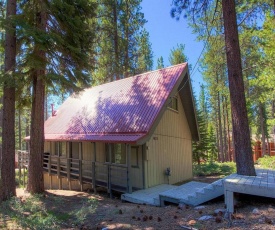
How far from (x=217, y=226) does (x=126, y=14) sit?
18.2 metres

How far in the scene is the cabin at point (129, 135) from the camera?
10.1 m

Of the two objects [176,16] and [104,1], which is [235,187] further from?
[104,1]

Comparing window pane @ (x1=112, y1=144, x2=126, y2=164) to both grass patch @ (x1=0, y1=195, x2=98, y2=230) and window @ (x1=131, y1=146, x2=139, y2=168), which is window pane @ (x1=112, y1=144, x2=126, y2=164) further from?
grass patch @ (x1=0, y1=195, x2=98, y2=230)

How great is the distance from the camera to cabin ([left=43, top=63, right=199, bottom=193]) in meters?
10.1

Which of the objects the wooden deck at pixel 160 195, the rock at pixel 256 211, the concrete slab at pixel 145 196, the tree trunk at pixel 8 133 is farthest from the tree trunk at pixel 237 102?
the tree trunk at pixel 8 133

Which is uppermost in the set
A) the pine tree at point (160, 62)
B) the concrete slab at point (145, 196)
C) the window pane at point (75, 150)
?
the pine tree at point (160, 62)

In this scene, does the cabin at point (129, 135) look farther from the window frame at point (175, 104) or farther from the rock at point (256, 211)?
the rock at point (256, 211)

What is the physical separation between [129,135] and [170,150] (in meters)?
3.14

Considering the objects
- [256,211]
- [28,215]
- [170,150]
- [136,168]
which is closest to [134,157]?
[136,168]

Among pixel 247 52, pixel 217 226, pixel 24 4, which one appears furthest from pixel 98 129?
pixel 247 52

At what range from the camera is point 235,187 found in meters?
5.65

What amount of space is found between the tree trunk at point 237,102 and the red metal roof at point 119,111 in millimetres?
3413

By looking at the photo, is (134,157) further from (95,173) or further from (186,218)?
(186,218)

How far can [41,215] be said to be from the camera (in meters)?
6.20
